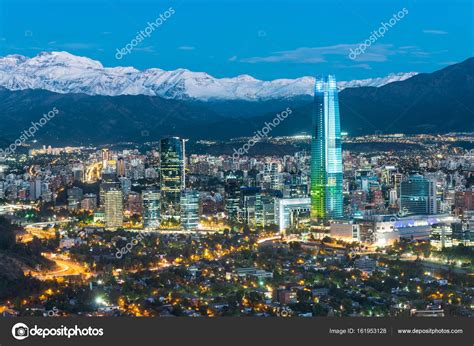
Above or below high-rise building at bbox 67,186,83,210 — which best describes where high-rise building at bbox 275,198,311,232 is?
below

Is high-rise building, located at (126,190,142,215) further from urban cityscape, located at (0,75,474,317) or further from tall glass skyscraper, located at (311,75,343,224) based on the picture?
tall glass skyscraper, located at (311,75,343,224)

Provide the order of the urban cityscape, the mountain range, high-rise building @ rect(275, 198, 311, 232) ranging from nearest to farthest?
the urban cityscape → high-rise building @ rect(275, 198, 311, 232) → the mountain range

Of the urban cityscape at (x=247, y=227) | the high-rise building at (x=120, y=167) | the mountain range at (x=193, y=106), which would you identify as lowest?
the urban cityscape at (x=247, y=227)

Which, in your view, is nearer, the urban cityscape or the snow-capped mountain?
the urban cityscape

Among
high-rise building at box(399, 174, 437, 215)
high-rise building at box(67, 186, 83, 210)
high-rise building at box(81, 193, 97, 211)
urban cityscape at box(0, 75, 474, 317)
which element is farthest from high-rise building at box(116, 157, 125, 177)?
high-rise building at box(399, 174, 437, 215)

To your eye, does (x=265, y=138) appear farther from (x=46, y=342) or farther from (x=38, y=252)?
(x=46, y=342)

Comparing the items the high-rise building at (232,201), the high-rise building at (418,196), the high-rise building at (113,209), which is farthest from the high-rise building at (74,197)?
the high-rise building at (418,196)

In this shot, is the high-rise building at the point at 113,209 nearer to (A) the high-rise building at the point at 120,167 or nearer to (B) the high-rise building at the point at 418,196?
(B) the high-rise building at the point at 418,196
